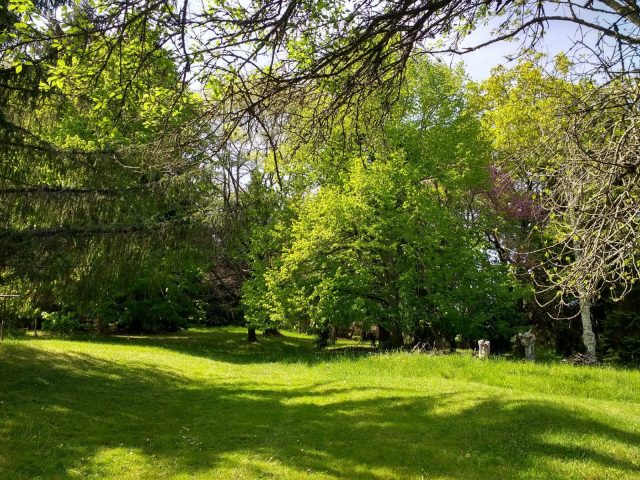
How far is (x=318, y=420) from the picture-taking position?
9.09 meters

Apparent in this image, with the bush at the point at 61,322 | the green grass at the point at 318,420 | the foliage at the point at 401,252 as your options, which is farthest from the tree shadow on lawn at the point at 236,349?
the green grass at the point at 318,420

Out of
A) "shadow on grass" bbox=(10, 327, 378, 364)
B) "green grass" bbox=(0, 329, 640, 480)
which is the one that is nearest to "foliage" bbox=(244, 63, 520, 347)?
"shadow on grass" bbox=(10, 327, 378, 364)

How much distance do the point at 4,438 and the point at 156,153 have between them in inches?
222

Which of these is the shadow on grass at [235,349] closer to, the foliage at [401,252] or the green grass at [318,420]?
the foliage at [401,252]

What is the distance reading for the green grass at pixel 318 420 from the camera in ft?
21.9

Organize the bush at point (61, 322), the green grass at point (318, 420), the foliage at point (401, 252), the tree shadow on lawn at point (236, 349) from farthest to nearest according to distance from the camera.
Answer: the bush at point (61, 322) → the tree shadow on lawn at point (236, 349) → the foliage at point (401, 252) → the green grass at point (318, 420)

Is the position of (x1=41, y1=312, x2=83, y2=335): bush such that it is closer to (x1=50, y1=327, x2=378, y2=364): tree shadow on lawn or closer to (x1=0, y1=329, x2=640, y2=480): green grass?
(x1=50, y1=327, x2=378, y2=364): tree shadow on lawn

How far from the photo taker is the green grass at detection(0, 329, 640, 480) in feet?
21.9

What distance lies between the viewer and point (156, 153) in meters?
4.07

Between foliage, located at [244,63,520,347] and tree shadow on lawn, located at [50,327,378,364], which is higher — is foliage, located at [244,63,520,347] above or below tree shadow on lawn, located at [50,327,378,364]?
above

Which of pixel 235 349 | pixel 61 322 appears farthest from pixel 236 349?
pixel 61 322

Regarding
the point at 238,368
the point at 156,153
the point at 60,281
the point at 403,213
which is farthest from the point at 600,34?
the point at 238,368

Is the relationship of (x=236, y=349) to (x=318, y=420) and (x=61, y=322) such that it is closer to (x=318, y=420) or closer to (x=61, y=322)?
(x=61, y=322)

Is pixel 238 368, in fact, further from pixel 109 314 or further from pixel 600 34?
pixel 600 34
